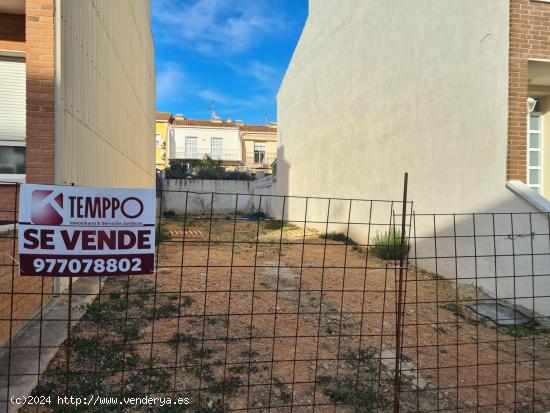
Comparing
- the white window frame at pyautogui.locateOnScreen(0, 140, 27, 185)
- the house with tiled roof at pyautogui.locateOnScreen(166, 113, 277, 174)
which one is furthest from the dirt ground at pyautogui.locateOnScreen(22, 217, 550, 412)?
the house with tiled roof at pyautogui.locateOnScreen(166, 113, 277, 174)

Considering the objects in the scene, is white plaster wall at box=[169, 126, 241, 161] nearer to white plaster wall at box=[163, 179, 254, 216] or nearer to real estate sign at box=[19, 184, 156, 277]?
white plaster wall at box=[163, 179, 254, 216]

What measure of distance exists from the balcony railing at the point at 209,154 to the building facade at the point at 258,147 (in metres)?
1.64

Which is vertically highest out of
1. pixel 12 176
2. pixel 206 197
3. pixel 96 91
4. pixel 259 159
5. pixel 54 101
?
pixel 259 159

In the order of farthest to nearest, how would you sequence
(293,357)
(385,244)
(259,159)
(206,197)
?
(259,159) → (206,197) → (385,244) → (293,357)

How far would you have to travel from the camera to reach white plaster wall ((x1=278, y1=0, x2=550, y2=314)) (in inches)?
222

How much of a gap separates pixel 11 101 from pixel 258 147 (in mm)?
32223

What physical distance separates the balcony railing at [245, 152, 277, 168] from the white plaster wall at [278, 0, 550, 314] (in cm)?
2339

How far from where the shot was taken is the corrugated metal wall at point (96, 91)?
482 cm

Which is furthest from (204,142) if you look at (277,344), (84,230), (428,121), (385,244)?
(84,230)

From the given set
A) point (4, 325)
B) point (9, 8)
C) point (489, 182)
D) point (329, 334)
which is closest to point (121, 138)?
point (9, 8)

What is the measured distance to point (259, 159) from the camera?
37.4 m

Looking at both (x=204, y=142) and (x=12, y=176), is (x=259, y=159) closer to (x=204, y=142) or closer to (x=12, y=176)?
(x=204, y=142)

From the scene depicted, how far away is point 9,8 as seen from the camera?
5.43 metres

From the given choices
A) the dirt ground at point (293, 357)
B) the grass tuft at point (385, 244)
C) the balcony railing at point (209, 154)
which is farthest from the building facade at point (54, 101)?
the balcony railing at point (209, 154)
